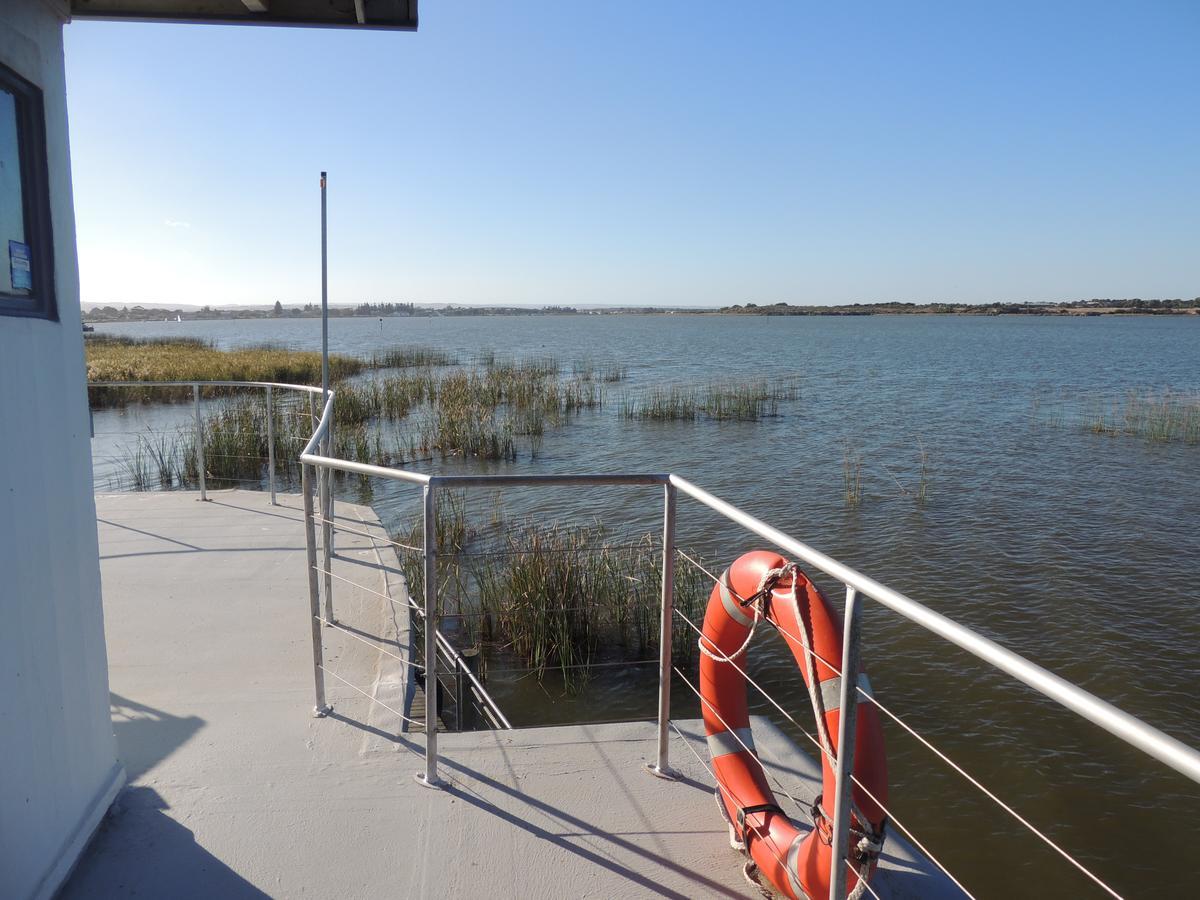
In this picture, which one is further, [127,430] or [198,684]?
[127,430]

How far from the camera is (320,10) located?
266 centimetres

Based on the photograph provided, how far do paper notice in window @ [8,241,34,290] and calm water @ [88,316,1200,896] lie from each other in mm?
3335

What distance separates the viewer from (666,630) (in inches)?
101

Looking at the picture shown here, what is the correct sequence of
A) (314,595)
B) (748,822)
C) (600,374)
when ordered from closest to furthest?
→ (748,822), (314,595), (600,374)

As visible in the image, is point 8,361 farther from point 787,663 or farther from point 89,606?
point 787,663

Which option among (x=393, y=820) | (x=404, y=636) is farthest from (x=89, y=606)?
(x=404, y=636)

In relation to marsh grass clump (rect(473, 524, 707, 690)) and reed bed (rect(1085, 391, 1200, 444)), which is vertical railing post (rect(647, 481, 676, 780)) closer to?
marsh grass clump (rect(473, 524, 707, 690))

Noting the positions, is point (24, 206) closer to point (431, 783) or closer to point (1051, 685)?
point (431, 783)

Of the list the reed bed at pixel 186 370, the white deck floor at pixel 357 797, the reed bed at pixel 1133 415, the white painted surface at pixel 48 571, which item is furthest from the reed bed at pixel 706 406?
the white painted surface at pixel 48 571

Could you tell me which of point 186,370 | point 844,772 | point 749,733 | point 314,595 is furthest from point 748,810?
point 186,370

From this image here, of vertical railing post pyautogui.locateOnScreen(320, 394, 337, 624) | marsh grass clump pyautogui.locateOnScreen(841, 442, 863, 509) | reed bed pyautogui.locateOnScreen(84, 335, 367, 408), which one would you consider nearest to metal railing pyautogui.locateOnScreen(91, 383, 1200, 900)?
vertical railing post pyautogui.locateOnScreen(320, 394, 337, 624)

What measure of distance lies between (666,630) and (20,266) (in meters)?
1.91

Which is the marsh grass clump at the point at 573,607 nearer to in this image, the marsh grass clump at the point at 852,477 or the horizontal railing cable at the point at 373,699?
the horizontal railing cable at the point at 373,699

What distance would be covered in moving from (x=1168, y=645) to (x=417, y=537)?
224 inches
